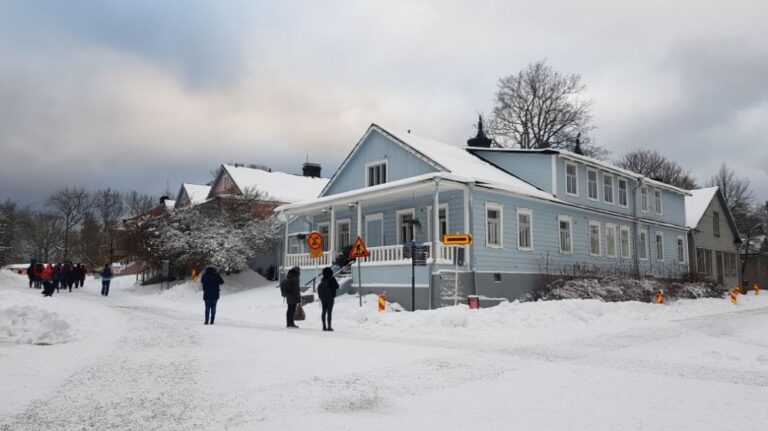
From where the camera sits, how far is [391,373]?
862 cm

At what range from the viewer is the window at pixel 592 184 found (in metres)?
29.7

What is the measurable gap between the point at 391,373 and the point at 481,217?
1490cm

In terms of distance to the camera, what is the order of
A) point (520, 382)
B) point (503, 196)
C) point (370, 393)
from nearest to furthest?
point (370, 393), point (520, 382), point (503, 196)

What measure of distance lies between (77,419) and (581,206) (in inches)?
989

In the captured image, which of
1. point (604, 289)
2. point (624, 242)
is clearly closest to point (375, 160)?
point (604, 289)

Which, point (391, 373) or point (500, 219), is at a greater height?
point (500, 219)

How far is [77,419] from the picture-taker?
617 cm

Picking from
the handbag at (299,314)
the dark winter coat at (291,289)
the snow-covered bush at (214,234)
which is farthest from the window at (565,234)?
the snow-covered bush at (214,234)

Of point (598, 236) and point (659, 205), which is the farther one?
point (659, 205)

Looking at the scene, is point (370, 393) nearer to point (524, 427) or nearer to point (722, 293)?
point (524, 427)

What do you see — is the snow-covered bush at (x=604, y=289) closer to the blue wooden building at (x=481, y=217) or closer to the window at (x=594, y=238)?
the blue wooden building at (x=481, y=217)

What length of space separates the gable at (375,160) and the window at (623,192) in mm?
12970

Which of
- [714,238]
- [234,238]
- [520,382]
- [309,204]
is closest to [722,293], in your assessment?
[714,238]

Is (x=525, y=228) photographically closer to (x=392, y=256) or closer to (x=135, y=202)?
(x=392, y=256)
